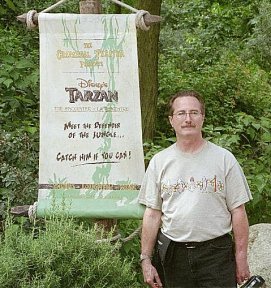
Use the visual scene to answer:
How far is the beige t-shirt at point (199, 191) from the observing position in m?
3.39

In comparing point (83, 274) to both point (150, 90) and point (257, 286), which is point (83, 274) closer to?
point (257, 286)

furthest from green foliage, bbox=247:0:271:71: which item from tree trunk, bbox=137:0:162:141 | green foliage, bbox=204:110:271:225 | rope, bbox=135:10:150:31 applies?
rope, bbox=135:10:150:31

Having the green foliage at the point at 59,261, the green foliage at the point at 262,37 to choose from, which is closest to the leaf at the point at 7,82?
the green foliage at the point at 59,261

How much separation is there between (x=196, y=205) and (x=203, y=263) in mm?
307

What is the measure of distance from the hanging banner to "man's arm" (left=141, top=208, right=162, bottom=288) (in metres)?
0.42

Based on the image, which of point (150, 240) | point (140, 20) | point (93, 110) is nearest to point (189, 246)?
point (150, 240)

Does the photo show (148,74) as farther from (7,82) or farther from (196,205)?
(196,205)

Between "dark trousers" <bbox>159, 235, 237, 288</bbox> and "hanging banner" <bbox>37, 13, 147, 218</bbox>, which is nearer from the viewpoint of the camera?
"dark trousers" <bbox>159, 235, 237, 288</bbox>

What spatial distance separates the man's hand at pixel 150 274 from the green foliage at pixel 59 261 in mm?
271

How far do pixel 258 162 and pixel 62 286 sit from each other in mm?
3191

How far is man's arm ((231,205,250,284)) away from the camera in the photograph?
3.47 meters

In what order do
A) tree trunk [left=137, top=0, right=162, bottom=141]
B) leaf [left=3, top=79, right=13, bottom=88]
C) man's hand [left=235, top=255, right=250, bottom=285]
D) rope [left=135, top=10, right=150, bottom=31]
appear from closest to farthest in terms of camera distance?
man's hand [left=235, top=255, right=250, bottom=285] → rope [left=135, top=10, right=150, bottom=31] → leaf [left=3, top=79, right=13, bottom=88] → tree trunk [left=137, top=0, right=162, bottom=141]

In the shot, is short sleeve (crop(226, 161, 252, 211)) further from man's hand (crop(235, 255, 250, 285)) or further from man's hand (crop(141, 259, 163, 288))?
man's hand (crop(141, 259, 163, 288))

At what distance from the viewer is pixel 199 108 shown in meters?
3.50
